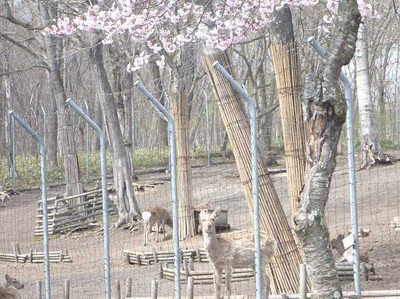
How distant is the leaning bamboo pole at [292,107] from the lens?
387 inches

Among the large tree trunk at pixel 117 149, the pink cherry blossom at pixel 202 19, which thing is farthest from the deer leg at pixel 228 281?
the large tree trunk at pixel 117 149

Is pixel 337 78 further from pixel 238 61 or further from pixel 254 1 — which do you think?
pixel 238 61

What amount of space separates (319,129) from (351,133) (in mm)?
1022

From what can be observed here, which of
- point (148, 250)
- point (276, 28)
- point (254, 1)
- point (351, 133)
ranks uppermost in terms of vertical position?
point (254, 1)

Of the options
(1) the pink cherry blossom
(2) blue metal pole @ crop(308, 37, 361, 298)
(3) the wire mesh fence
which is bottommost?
(3) the wire mesh fence

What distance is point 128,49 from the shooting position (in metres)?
26.7

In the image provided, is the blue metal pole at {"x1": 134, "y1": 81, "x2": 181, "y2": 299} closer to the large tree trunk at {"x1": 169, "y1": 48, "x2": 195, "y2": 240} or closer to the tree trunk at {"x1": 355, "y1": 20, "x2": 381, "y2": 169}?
the large tree trunk at {"x1": 169, "y1": 48, "x2": 195, "y2": 240}

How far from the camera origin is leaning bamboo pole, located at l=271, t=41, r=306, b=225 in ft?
32.2

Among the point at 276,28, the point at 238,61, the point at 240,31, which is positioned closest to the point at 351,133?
Result: the point at 276,28

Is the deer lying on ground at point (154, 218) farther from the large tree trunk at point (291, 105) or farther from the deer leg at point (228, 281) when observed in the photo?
the large tree trunk at point (291, 105)

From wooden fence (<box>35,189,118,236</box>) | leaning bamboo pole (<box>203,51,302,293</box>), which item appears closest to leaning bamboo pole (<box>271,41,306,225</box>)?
leaning bamboo pole (<box>203,51,302,293</box>)

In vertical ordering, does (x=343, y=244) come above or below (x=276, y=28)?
below

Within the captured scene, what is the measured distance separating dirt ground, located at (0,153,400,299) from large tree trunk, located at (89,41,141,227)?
94 cm

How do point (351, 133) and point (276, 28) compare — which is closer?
point (351, 133)
